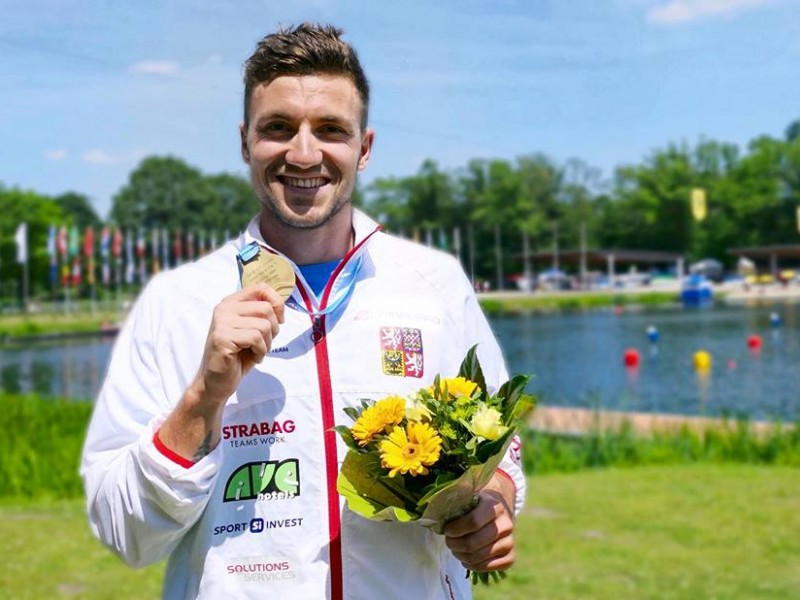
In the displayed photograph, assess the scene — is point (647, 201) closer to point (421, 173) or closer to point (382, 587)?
point (421, 173)

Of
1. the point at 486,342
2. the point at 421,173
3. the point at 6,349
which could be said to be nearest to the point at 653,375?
the point at 486,342

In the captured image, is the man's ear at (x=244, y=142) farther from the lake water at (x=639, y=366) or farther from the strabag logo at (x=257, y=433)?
the lake water at (x=639, y=366)

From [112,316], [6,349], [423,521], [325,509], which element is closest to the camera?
[423,521]

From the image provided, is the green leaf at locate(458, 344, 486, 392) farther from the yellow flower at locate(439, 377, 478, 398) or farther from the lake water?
the lake water

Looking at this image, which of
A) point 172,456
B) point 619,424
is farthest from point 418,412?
point 619,424

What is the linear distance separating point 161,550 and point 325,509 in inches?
13.2

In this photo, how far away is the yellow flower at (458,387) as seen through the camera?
202 cm

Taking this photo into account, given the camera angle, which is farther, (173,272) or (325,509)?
(173,272)

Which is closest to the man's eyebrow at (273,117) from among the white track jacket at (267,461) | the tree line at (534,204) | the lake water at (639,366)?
the white track jacket at (267,461)

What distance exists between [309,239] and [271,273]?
0.21 meters

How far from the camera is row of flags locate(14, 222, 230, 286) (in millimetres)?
55375

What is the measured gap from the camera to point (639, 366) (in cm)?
2659

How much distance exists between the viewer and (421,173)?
77.0 meters

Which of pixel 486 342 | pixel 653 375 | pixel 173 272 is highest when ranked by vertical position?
pixel 173 272
